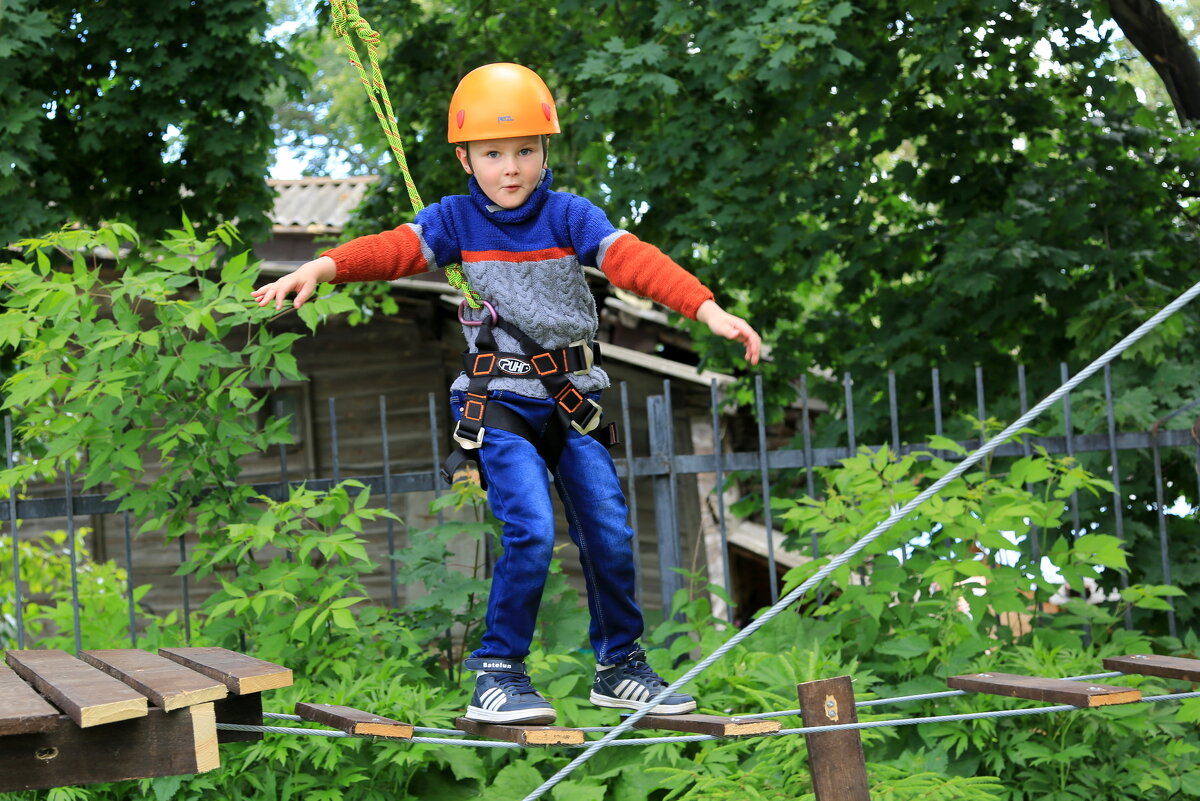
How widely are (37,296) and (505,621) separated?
7.47 feet

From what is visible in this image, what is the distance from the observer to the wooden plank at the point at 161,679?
2.42 m

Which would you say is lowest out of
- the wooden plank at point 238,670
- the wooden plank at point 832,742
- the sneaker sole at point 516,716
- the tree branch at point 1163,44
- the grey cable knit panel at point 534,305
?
the wooden plank at point 832,742

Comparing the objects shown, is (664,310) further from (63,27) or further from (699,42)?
A: (63,27)

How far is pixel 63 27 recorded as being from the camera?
673 centimetres

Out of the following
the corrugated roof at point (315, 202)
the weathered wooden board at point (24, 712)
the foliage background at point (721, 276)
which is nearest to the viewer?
the weathered wooden board at point (24, 712)

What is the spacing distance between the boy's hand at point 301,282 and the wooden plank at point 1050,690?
6.28 ft

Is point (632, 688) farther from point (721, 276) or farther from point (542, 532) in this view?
point (721, 276)

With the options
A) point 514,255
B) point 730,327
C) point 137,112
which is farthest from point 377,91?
point 137,112

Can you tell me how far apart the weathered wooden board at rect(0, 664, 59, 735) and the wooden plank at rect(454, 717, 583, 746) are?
2.97 ft

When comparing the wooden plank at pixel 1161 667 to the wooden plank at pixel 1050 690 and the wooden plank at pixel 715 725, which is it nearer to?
the wooden plank at pixel 1050 690

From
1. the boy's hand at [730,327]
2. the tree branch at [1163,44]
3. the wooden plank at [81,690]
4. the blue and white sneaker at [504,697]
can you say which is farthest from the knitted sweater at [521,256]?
the tree branch at [1163,44]

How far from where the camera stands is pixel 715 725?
2568 mm

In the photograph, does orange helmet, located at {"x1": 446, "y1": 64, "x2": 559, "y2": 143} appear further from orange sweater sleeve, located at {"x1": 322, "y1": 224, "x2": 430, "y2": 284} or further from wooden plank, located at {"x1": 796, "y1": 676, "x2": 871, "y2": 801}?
wooden plank, located at {"x1": 796, "y1": 676, "x2": 871, "y2": 801}

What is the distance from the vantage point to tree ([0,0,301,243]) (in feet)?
20.3
